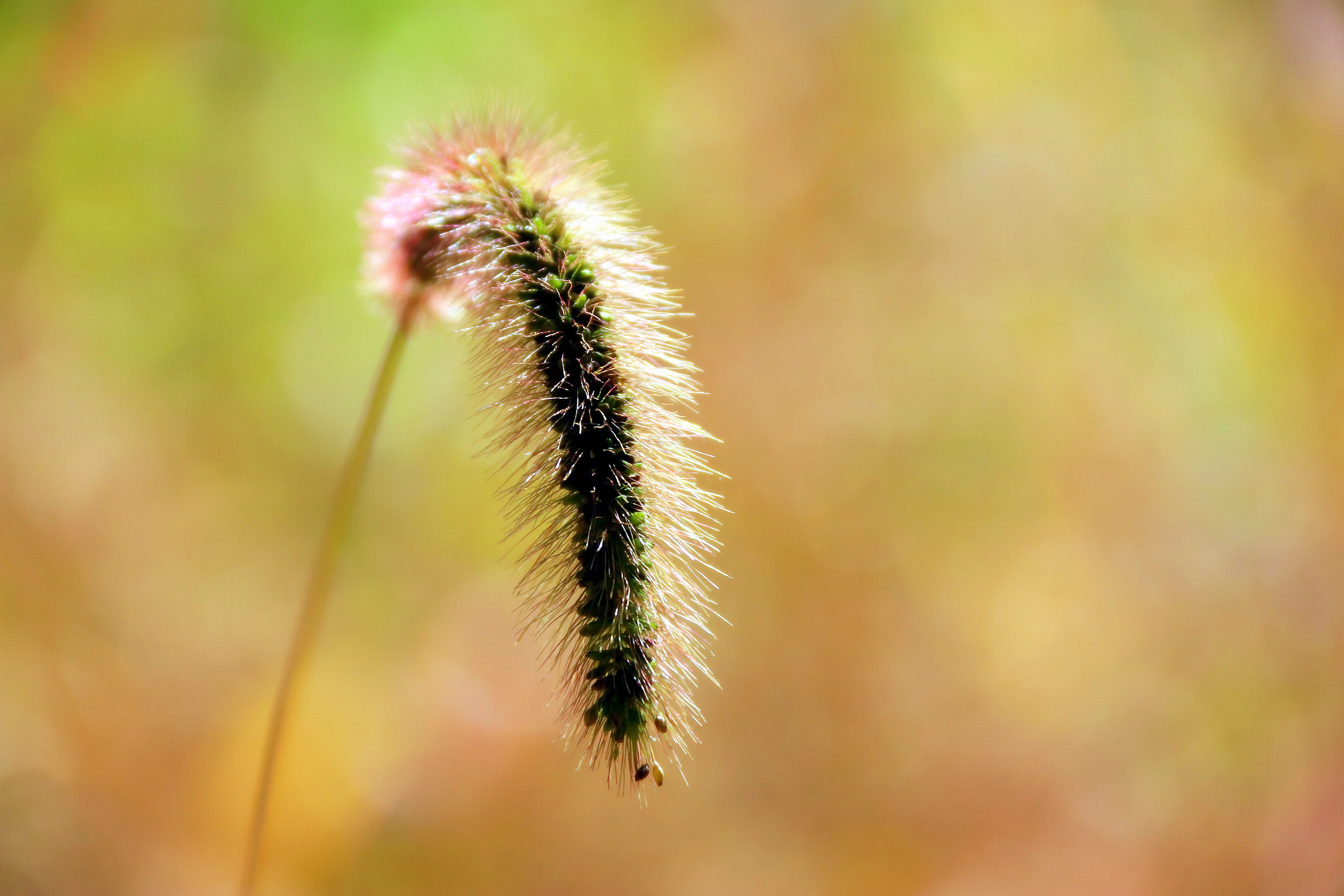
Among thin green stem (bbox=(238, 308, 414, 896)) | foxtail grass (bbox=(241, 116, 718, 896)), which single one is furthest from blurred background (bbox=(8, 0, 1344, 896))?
foxtail grass (bbox=(241, 116, 718, 896))

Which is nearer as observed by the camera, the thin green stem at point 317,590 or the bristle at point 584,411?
the bristle at point 584,411

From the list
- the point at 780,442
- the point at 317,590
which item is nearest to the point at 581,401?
the point at 317,590

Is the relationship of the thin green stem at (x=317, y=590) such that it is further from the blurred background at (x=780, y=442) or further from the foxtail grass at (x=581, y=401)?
the foxtail grass at (x=581, y=401)

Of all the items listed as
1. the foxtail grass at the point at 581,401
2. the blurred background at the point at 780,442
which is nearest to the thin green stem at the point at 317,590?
the blurred background at the point at 780,442

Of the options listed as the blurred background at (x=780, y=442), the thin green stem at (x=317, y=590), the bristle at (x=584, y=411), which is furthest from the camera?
the blurred background at (x=780, y=442)

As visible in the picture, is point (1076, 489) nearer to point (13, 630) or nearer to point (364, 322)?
point (364, 322)

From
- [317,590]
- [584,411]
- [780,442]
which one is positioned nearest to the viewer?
[584,411]

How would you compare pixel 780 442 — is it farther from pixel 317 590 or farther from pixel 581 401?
pixel 581 401
